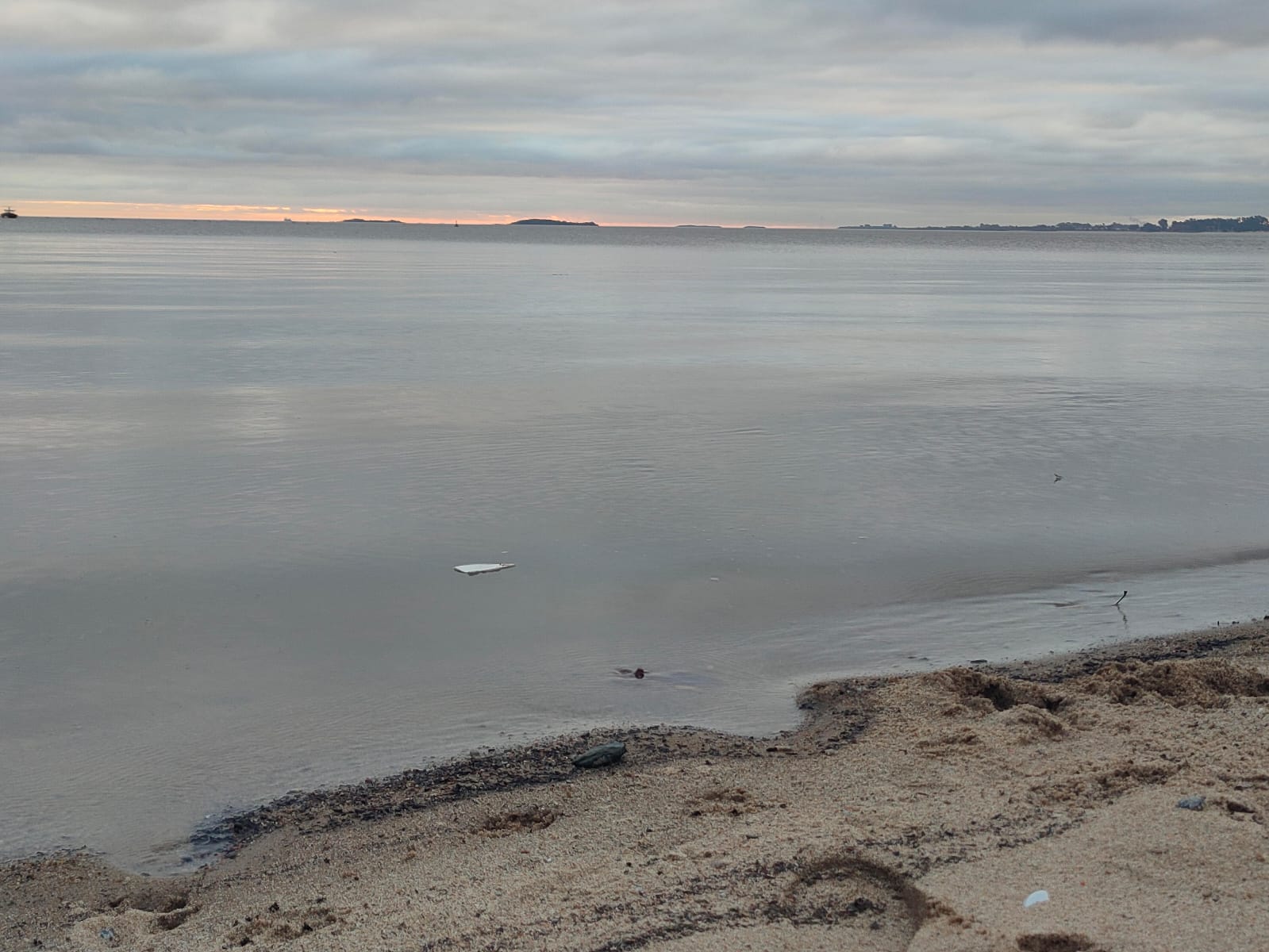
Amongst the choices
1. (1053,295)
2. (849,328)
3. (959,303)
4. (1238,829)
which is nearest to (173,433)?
(1238,829)

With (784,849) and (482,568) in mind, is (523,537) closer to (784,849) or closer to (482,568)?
(482,568)

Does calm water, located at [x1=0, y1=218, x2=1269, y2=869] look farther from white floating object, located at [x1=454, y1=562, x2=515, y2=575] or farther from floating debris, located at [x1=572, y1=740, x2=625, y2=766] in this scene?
floating debris, located at [x1=572, y1=740, x2=625, y2=766]

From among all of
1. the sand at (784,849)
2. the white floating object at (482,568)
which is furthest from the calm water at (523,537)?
the sand at (784,849)

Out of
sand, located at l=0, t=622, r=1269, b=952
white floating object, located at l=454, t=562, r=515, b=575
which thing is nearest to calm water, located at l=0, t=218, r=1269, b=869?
white floating object, located at l=454, t=562, r=515, b=575

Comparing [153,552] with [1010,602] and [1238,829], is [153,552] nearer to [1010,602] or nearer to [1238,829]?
[1010,602]

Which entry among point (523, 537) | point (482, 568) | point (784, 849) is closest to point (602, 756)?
point (784, 849)

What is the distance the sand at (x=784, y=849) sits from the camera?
399 centimetres

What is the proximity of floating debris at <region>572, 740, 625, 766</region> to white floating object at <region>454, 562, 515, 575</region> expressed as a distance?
3.38 meters

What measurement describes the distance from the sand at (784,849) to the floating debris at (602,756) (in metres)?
0.07

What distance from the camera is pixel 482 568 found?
29.6 feet

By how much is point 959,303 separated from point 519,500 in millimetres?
30583

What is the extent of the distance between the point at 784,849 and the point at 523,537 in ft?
18.3

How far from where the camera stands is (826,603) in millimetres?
8406

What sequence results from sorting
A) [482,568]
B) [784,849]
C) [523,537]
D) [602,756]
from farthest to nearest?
[523,537]
[482,568]
[602,756]
[784,849]
